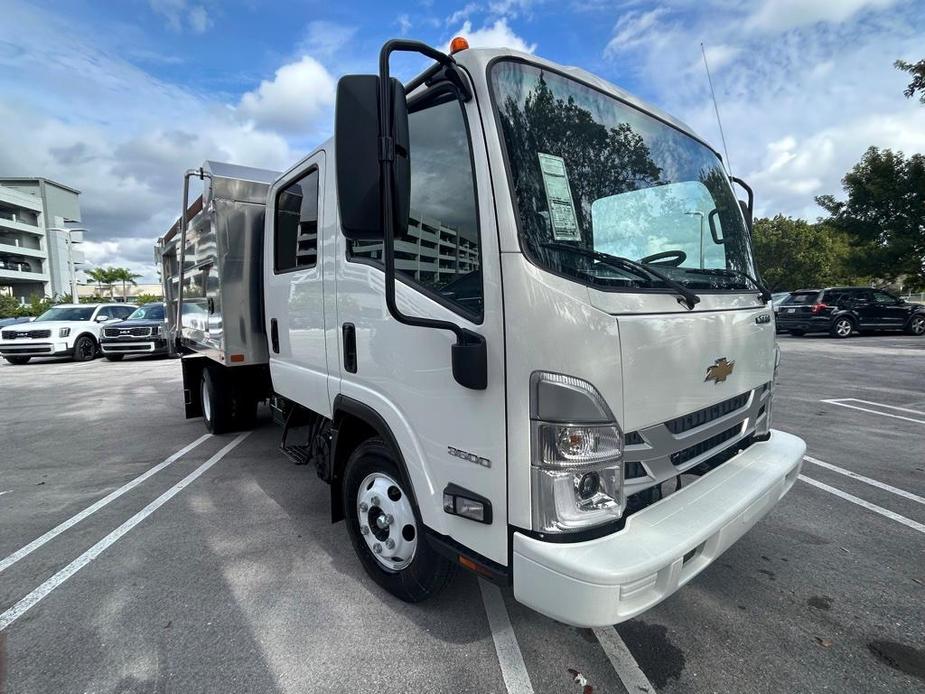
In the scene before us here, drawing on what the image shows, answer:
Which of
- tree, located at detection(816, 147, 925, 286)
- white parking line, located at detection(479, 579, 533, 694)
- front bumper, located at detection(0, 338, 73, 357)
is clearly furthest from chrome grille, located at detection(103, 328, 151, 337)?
tree, located at detection(816, 147, 925, 286)

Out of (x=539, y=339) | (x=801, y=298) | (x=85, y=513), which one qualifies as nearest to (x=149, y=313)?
(x=85, y=513)

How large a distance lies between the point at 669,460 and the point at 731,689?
3.15 feet

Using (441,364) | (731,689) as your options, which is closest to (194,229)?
(441,364)

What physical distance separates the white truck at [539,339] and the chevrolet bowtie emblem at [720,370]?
0.05 feet

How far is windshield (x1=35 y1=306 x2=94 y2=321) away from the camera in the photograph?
611 inches

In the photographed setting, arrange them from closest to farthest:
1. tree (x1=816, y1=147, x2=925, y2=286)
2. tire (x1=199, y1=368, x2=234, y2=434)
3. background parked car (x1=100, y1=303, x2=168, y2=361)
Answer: tire (x1=199, y1=368, x2=234, y2=434) < background parked car (x1=100, y1=303, x2=168, y2=361) < tree (x1=816, y1=147, x2=925, y2=286)

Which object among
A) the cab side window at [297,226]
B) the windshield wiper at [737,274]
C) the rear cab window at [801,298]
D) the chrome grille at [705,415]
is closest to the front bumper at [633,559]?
the chrome grille at [705,415]

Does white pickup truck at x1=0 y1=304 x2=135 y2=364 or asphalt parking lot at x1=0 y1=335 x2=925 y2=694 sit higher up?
white pickup truck at x1=0 y1=304 x2=135 y2=364

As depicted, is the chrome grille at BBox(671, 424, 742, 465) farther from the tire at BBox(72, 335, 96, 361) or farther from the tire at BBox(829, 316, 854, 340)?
the tire at BBox(829, 316, 854, 340)

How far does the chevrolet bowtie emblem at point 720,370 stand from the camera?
2217 mm

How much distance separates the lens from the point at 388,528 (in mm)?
2615

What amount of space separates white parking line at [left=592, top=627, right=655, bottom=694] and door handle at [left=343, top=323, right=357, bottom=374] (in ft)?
5.65

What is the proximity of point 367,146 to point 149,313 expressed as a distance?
1674cm

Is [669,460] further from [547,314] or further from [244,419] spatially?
[244,419]
